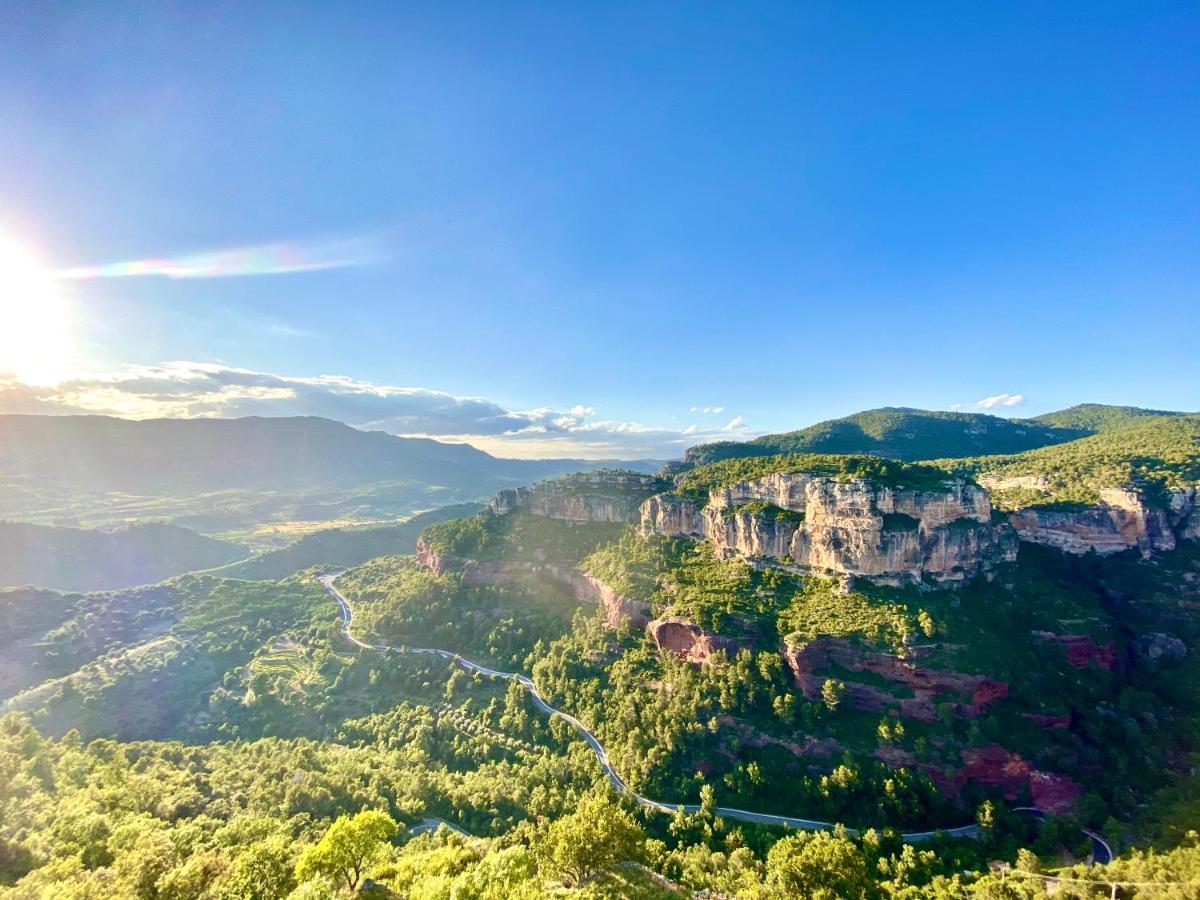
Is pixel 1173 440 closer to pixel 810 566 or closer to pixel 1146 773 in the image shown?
pixel 1146 773

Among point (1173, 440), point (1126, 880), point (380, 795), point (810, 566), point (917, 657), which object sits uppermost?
point (1173, 440)

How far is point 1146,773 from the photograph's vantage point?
53812 mm

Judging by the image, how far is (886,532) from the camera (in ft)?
231

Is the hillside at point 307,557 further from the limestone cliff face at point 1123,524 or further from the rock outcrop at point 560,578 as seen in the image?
the limestone cliff face at point 1123,524

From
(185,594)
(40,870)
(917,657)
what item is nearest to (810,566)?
(917,657)

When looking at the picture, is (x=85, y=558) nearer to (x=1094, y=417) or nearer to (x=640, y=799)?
(x=640, y=799)

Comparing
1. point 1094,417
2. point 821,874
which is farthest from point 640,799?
point 1094,417

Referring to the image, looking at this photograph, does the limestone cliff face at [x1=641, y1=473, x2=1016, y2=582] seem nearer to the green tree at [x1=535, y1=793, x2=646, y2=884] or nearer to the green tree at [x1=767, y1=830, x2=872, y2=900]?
the green tree at [x1=767, y1=830, x2=872, y2=900]

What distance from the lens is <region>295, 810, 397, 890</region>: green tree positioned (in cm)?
3722

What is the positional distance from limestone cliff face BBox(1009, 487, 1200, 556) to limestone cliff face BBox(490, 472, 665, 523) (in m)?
74.0

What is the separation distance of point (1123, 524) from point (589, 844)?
96879 mm

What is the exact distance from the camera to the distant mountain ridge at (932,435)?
15325 centimetres

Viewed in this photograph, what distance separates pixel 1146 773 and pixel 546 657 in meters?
78.9

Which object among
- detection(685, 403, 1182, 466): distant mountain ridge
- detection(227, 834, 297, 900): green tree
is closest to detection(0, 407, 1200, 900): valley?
detection(227, 834, 297, 900): green tree
